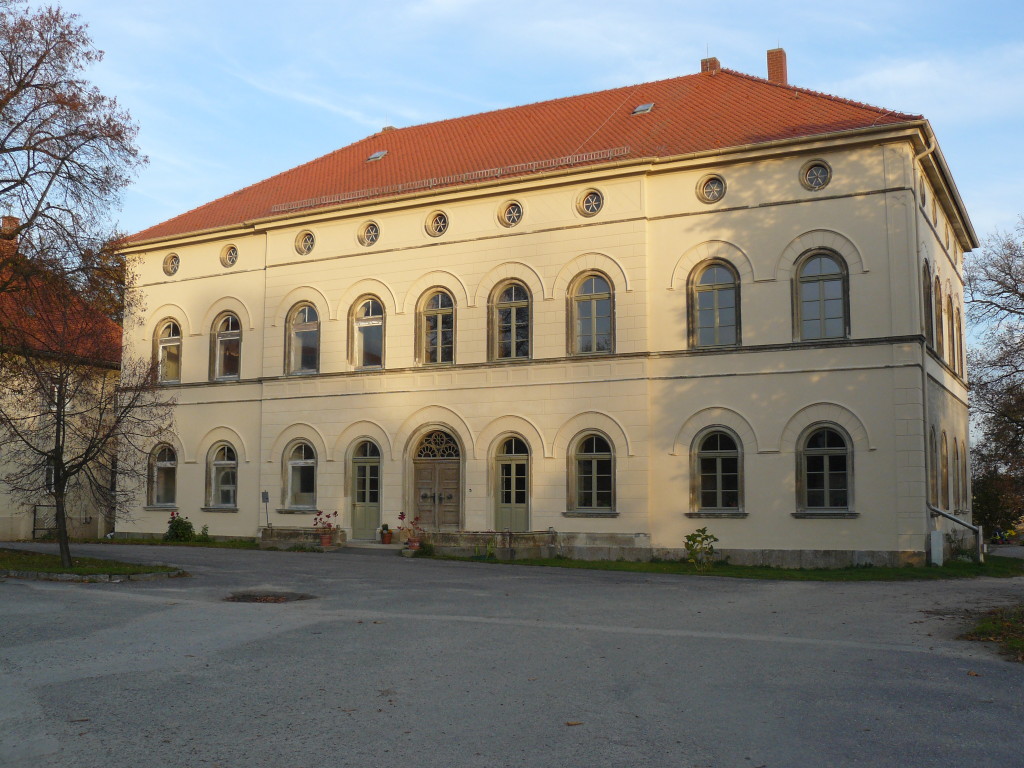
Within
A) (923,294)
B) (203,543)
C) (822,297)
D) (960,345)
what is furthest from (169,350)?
(960,345)

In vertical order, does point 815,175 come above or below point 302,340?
above

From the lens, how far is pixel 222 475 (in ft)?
102

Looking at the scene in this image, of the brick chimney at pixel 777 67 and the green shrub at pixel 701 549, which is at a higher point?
the brick chimney at pixel 777 67

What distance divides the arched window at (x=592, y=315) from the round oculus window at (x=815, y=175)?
5232 millimetres

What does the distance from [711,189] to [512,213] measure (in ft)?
17.3

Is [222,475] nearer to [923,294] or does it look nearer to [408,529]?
[408,529]

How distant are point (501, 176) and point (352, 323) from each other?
601 centimetres

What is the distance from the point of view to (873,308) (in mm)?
22734

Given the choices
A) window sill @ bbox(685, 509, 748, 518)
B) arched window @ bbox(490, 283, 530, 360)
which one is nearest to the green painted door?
arched window @ bbox(490, 283, 530, 360)

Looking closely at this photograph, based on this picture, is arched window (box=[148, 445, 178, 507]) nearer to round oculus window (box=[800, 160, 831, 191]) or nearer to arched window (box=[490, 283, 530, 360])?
arched window (box=[490, 283, 530, 360])

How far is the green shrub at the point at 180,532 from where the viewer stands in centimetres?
3028

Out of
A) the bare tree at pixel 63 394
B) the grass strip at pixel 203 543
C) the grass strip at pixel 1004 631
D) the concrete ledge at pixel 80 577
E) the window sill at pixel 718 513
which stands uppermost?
the bare tree at pixel 63 394

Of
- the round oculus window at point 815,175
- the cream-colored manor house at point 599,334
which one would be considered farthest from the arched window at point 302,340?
the round oculus window at point 815,175

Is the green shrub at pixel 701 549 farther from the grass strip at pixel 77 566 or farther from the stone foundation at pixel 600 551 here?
the grass strip at pixel 77 566
